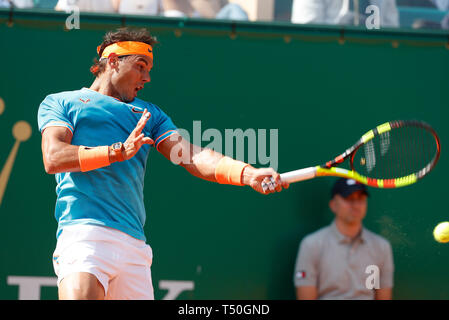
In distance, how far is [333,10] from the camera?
5078 mm

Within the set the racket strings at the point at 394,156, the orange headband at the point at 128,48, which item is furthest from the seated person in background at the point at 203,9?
the orange headband at the point at 128,48

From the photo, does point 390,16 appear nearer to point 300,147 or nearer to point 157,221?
point 300,147

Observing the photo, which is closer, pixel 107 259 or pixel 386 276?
pixel 107 259

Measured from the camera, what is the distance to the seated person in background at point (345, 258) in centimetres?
478

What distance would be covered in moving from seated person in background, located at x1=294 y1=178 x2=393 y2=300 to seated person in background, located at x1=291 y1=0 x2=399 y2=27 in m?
1.17

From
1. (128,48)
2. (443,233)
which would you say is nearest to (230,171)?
(128,48)

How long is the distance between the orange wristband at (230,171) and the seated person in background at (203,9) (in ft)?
6.36

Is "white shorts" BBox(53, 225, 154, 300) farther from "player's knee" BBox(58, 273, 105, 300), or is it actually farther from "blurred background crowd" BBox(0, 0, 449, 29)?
"blurred background crowd" BBox(0, 0, 449, 29)

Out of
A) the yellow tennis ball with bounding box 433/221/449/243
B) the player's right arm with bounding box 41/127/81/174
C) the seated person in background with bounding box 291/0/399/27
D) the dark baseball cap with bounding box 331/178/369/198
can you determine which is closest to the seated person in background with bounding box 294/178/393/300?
the dark baseball cap with bounding box 331/178/369/198

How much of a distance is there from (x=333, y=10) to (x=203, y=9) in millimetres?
938

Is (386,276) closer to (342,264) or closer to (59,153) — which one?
(342,264)

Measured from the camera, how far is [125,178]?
10.8 ft

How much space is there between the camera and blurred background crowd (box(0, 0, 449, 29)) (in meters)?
5.00
